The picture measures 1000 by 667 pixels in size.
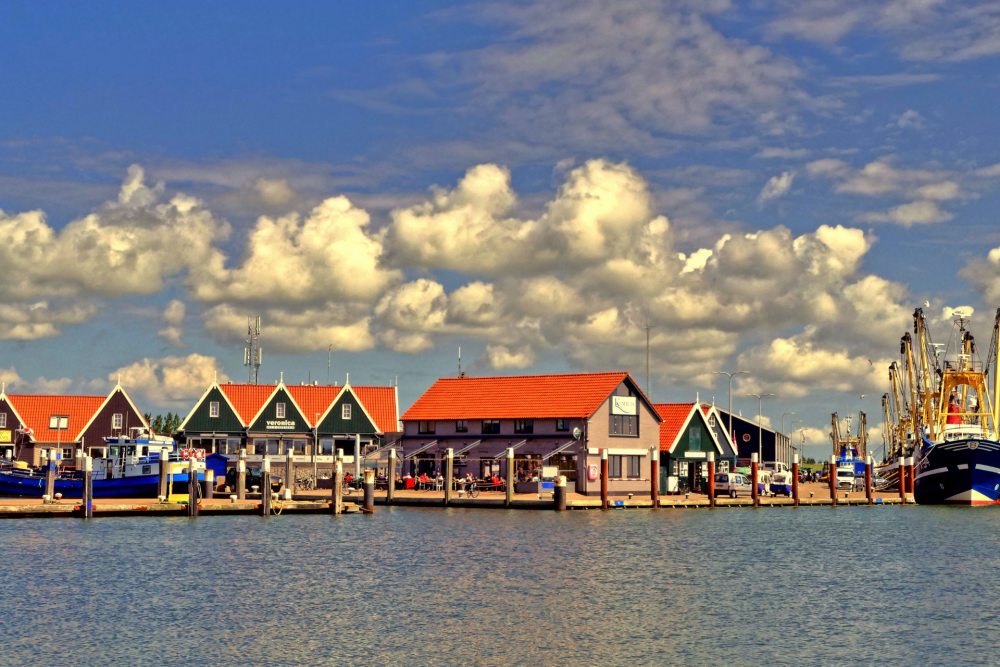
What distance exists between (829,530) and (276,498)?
115 feet

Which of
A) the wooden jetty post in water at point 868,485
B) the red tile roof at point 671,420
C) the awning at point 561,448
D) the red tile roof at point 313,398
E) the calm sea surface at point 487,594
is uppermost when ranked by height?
the red tile roof at point 313,398

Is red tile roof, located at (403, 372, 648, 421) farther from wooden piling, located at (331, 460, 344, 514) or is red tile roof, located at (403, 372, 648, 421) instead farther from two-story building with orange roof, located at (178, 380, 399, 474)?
wooden piling, located at (331, 460, 344, 514)

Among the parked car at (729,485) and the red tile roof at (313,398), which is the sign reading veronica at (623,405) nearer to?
the parked car at (729,485)

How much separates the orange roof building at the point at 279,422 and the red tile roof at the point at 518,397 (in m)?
13.8

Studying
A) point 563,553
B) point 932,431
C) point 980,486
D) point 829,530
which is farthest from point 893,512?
point 563,553

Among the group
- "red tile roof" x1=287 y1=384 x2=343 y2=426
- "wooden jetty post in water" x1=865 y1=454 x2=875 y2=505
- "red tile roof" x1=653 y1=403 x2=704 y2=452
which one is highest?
"red tile roof" x1=287 y1=384 x2=343 y2=426

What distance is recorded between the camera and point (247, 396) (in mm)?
111875

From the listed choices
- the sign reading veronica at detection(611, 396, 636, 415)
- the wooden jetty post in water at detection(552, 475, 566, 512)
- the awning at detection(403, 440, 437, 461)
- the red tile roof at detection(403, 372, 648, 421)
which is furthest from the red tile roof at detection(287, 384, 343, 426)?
the wooden jetty post in water at detection(552, 475, 566, 512)

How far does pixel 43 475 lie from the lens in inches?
3285

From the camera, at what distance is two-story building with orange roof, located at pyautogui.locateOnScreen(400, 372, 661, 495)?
277 ft

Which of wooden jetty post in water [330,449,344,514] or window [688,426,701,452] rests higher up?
window [688,426,701,452]

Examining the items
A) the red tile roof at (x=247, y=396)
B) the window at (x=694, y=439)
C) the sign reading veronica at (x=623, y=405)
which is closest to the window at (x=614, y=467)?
the sign reading veronica at (x=623, y=405)

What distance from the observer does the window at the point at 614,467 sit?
85812 mm

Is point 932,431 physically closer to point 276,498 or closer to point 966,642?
point 276,498
